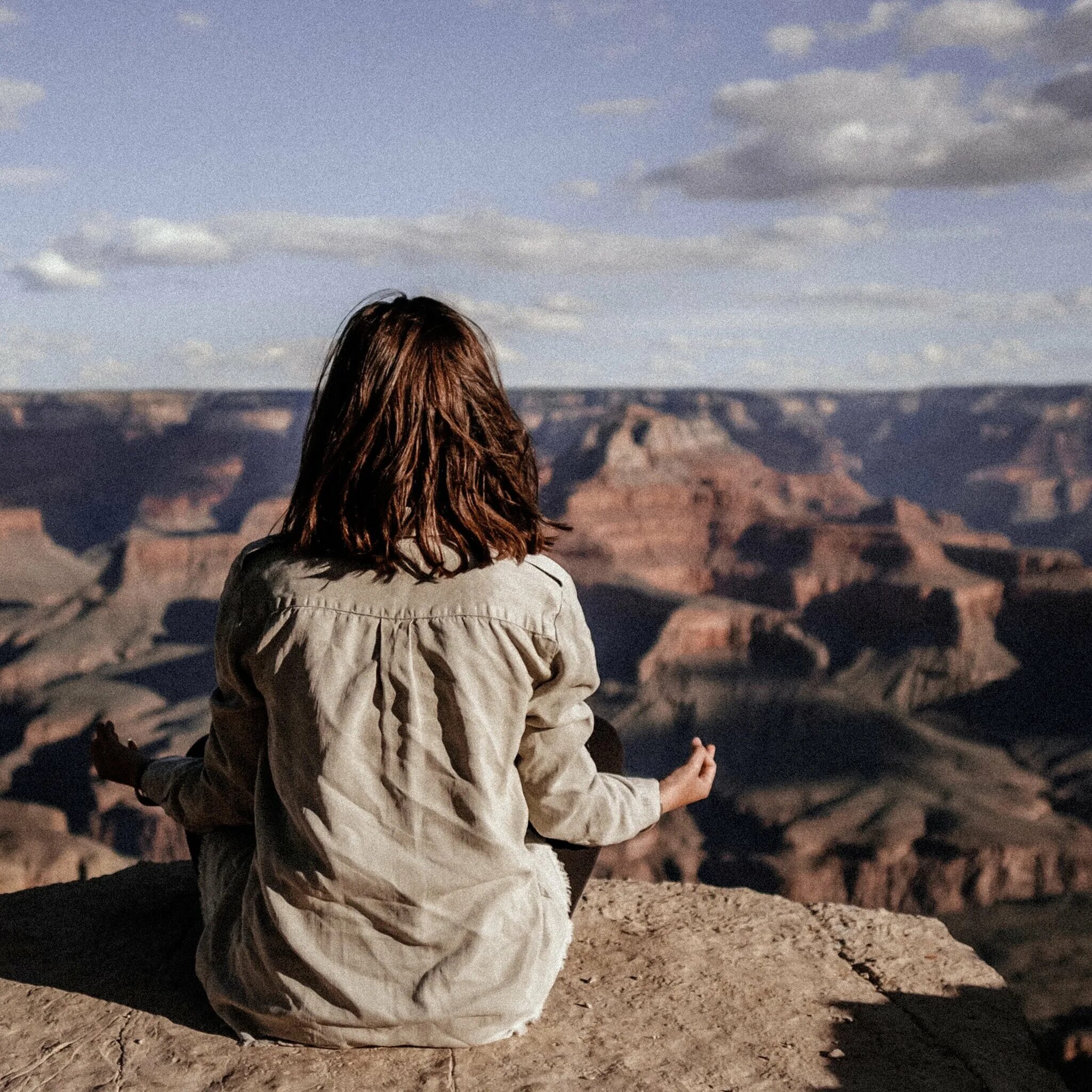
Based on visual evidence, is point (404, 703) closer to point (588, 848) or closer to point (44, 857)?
point (588, 848)

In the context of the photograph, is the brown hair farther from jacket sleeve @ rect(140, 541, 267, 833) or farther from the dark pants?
the dark pants

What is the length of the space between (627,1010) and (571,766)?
0.96 m

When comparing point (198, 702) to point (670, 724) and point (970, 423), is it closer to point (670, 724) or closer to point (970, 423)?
point (670, 724)

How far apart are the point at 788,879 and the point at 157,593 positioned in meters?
32.8

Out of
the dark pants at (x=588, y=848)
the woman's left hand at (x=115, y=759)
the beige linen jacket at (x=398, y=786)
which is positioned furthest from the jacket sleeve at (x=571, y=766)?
the woman's left hand at (x=115, y=759)

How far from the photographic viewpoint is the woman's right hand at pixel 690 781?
225 centimetres

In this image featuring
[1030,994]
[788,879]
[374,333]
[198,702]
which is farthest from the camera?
[198,702]

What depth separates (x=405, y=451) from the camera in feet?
5.90

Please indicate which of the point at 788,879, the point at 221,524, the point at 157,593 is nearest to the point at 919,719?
the point at 788,879

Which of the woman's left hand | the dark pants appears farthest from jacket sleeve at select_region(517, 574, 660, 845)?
the woman's left hand

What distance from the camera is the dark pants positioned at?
2344mm

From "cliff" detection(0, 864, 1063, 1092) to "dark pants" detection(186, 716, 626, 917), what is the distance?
1.09ft

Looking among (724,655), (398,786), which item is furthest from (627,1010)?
(724,655)

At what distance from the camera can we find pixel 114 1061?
87.4 inches
